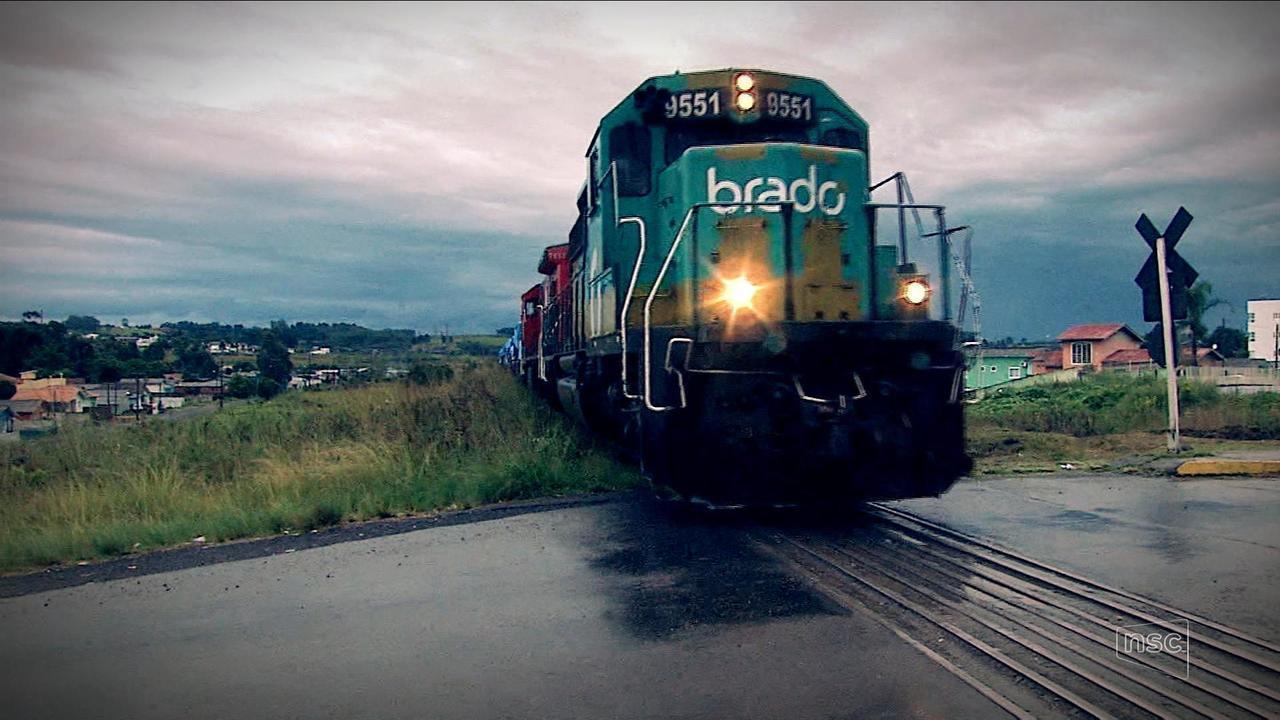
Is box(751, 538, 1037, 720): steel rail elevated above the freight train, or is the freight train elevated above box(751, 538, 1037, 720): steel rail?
the freight train

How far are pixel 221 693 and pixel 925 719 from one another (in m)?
2.92

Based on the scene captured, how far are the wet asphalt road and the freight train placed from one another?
2.34 ft

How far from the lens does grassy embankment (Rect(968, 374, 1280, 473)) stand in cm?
1135

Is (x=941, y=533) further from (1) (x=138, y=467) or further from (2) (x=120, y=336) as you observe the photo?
(2) (x=120, y=336)

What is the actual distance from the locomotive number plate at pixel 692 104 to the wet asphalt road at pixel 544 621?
136 inches

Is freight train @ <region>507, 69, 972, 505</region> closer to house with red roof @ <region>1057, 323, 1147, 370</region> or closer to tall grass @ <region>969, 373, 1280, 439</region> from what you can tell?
tall grass @ <region>969, 373, 1280, 439</region>

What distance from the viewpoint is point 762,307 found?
7.27 metres

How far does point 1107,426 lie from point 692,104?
10.0 meters

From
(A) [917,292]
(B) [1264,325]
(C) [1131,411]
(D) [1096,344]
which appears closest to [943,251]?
(A) [917,292]

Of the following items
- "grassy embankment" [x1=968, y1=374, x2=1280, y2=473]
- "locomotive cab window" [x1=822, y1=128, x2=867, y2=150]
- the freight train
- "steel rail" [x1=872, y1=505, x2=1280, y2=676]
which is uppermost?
"locomotive cab window" [x1=822, y1=128, x2=867, y2=150]

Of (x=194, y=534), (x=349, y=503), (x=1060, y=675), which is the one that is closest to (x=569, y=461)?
(x=349, y=503)

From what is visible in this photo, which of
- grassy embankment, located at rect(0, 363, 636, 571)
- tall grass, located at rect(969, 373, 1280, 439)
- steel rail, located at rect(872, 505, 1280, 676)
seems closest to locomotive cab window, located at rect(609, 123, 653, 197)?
grassy embankment, located at rect(0, 363, 636, 571)

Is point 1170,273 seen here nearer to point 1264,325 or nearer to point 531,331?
point 531,331

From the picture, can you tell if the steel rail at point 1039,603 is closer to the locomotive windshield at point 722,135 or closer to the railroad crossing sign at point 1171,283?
the locomotive windshield at point 722,135
